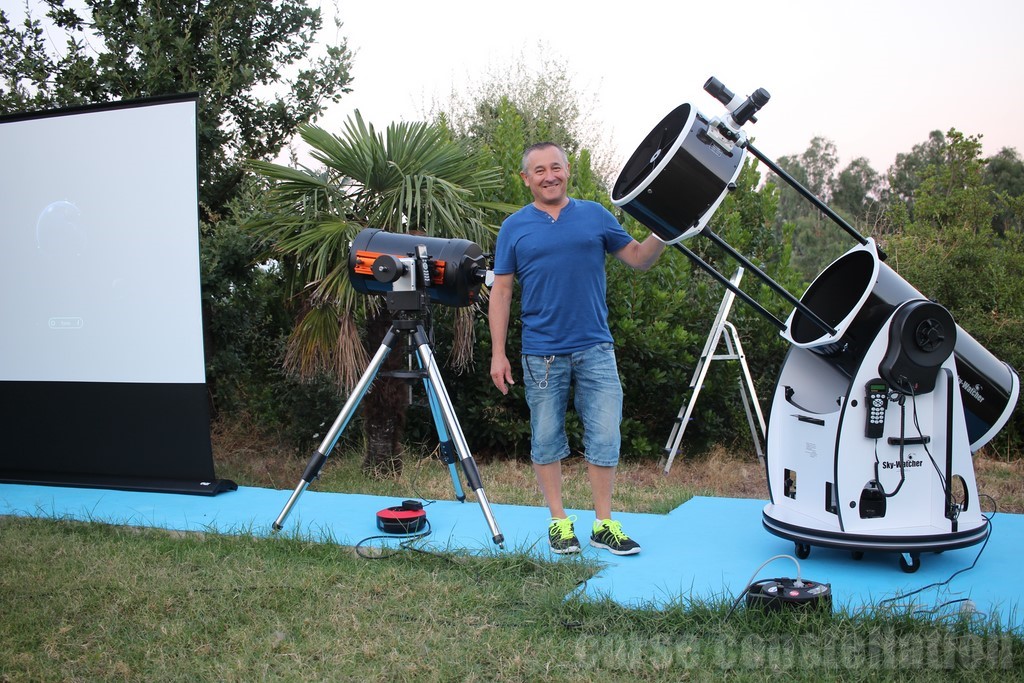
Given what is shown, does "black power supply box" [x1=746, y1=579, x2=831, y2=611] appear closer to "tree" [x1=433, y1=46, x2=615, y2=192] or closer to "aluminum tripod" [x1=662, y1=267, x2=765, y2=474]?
"aluminum tripod" [x1=662, y1=267, x2=765, y2=474]

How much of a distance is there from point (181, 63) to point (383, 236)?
10.8 feet

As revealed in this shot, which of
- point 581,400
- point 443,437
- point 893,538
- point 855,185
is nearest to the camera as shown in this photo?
point 893,538

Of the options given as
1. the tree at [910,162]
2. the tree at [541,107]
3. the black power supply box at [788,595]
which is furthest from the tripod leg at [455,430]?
the tree at [910,162]

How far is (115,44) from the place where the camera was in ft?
19.8

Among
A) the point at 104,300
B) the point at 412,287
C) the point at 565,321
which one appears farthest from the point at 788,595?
the point at 104,300

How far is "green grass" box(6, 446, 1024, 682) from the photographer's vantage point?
7.36 feet

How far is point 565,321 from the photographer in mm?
3268

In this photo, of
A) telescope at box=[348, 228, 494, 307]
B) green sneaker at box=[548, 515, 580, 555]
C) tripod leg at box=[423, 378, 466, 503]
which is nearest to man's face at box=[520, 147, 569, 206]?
telescope at box=[348, 228, 494, 307]

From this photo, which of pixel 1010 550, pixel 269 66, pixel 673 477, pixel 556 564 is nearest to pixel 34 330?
pixel 269 66

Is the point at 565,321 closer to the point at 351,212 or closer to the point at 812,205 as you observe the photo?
the point at 351,212

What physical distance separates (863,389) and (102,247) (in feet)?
13.6

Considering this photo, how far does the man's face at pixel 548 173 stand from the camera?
3.25 m

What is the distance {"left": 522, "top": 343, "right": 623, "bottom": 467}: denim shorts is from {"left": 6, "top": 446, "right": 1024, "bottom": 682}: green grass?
1.48 ft

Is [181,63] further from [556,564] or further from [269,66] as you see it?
[556,564]
